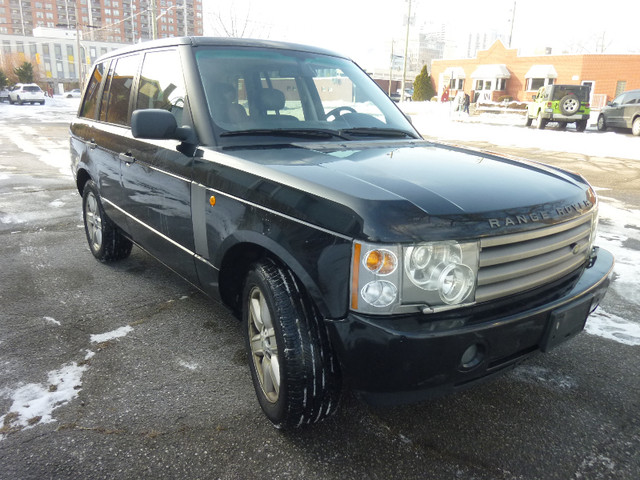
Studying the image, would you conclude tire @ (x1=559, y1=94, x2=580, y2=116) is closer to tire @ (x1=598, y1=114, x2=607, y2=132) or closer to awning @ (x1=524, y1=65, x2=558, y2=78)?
tire @ (x1=598, y1=114, x2=607, y2=132)

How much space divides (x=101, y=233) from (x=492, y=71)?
51.6 m

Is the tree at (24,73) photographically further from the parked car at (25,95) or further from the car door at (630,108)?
the car door at (630,108)

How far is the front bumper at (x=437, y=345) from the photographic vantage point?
6.00 ft

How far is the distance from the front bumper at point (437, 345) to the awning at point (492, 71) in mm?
52431

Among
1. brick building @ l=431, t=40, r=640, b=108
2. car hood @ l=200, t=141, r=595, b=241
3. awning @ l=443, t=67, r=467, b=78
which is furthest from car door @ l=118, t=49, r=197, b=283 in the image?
awning @ l=443, t=67, r=467, b=78

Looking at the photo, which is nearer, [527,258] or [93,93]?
[527,258]

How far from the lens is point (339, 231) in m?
1.90

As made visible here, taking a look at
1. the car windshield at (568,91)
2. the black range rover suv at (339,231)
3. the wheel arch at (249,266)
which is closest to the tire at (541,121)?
the car windshield at (568,91)

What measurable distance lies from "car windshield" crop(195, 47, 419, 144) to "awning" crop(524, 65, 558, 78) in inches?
1877

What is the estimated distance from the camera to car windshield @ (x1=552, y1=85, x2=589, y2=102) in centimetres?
2138

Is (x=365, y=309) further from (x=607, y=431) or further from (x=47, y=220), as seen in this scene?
(x=47, y=220)

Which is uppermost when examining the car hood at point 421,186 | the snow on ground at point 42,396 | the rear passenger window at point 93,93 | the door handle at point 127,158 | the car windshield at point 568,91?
the car windshield at point 568,91

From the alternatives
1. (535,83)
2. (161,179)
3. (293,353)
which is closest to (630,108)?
(161,179)

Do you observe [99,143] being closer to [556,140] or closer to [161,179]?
[161,179]
